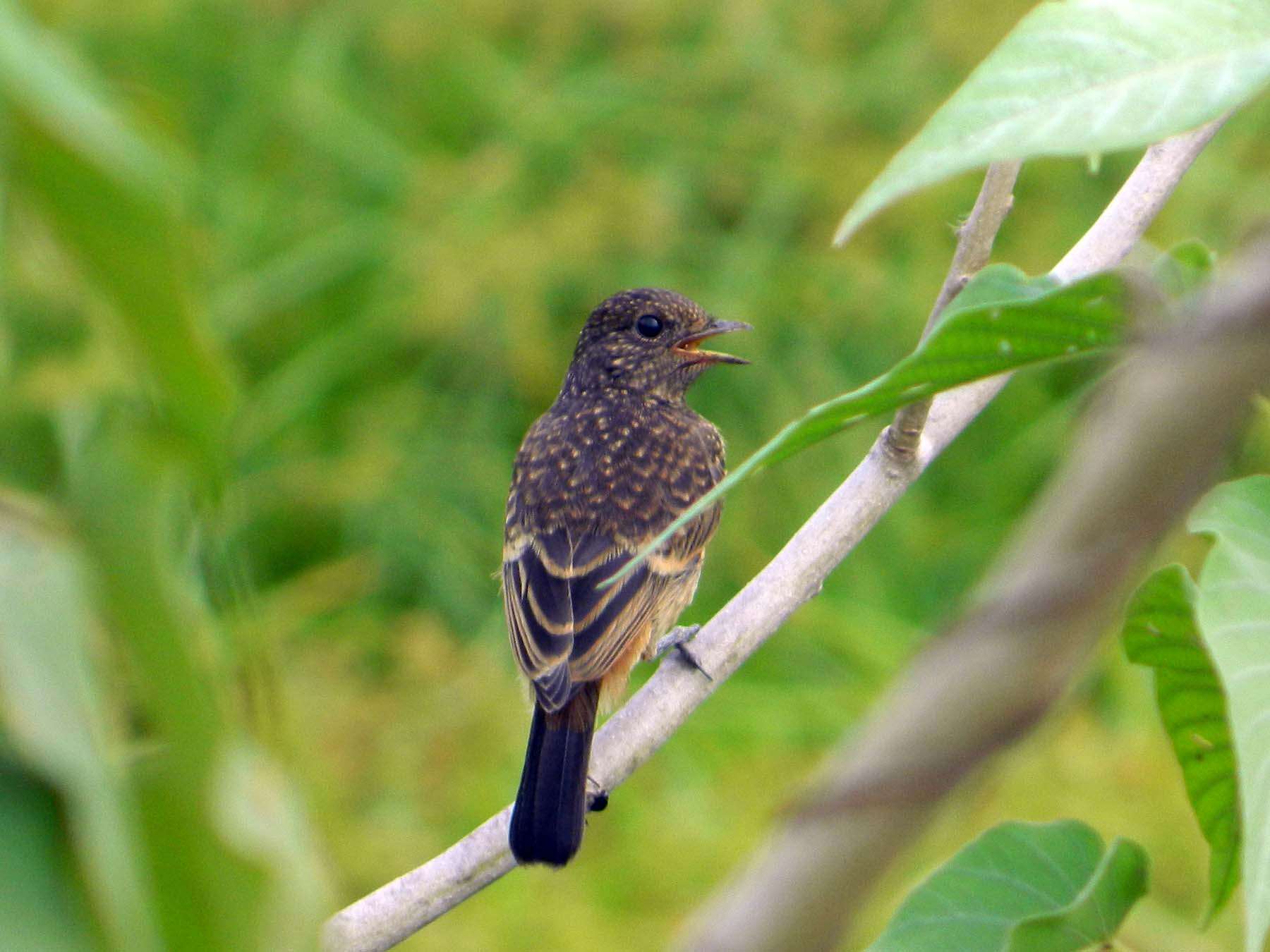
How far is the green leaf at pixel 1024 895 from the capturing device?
3.51ft

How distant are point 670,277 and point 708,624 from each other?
12.8 ft

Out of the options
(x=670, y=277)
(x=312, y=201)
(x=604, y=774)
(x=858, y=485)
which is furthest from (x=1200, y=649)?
(x=312, y=201)

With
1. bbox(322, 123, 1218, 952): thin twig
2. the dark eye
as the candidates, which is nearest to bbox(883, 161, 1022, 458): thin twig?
bbox(322, 123, 1218, 952): thin twig

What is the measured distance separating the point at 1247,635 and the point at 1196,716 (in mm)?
333

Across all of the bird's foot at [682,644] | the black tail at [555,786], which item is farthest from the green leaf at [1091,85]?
the black tail at [555,786]

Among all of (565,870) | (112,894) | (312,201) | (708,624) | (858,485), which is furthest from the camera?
(312,201)

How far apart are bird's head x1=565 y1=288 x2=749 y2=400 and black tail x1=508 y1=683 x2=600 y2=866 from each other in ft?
3.14

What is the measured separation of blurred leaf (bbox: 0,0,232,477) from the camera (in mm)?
298

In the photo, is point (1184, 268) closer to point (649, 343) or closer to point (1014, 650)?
point (1014, 650)

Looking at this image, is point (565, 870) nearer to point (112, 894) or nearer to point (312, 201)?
point (312, 201)

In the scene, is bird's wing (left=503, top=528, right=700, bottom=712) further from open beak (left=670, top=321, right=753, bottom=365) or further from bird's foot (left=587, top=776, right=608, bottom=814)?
open beak (left=670, top=321, right=753, bottom=365)

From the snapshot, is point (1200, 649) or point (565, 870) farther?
point (565, 870)

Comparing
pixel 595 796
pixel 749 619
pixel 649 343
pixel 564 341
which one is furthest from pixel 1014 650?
pixel 564 341

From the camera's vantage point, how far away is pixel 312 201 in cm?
612
